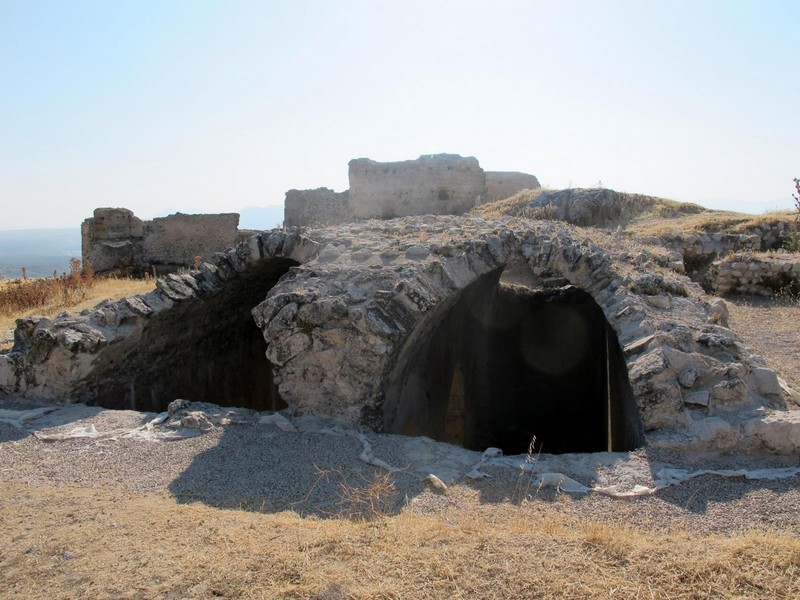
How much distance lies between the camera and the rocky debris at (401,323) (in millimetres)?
5359

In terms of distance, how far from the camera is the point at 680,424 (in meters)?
5.26

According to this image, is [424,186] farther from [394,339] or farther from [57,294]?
[394,339]

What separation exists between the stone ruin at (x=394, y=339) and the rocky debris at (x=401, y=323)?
14 mm

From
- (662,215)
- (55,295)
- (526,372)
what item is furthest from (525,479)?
(662,215)

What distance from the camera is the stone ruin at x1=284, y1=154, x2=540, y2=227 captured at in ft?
68.7

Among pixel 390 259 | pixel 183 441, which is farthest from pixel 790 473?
pixel 183 441

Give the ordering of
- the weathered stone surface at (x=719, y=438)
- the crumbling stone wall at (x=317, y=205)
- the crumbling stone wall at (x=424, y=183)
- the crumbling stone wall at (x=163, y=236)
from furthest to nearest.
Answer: the crumbling stone wall at (x=317, y=205), the crumbling stone wall at (x=424, y=183), the crumbling stone wall at (x=163, y=236), the weathered stone surface at (x=719, y=438)

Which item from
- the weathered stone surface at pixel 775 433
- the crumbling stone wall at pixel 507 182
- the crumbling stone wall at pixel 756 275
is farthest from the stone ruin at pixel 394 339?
the crumbling stone wall at pixel 507 182

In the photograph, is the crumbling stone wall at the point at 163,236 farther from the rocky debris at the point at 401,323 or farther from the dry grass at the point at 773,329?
the dry grass at the point at 773,329

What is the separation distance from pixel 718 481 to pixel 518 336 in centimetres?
660

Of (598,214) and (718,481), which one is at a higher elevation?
(598,214)

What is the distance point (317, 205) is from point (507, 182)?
20.7 feet

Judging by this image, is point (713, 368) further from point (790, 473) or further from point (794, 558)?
point (794, 558)

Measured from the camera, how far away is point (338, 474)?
4.95 metres
